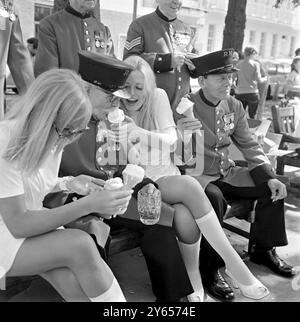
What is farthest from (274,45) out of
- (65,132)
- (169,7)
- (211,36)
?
(65,132)

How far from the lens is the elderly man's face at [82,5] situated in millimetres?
2991

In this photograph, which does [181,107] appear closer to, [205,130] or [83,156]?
[205,130]

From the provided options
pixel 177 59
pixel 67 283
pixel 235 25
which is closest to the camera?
pixel 67 283

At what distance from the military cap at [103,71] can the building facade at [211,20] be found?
681 cm

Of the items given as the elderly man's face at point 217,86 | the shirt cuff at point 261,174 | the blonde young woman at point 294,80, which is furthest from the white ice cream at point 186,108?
the blonde young woman at point 294,80

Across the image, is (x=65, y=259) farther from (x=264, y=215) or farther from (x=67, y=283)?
(x=264, y=215)

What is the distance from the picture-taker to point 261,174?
3.03m

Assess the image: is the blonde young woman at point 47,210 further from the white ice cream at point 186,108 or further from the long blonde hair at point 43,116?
the white ice cream at point 186,108

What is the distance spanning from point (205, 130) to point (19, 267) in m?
1.59

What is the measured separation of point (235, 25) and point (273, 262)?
22.7 feet

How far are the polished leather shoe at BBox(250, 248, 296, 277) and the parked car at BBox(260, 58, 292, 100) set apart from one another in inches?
477

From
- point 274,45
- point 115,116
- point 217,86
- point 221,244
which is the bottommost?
point 274,45

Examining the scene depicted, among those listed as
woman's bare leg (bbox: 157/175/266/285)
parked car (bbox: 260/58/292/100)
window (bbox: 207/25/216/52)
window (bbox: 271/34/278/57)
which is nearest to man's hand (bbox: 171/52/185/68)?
woman's bare leg (bbox: 157/175/266/285)

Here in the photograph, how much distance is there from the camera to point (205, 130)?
2982 mm
